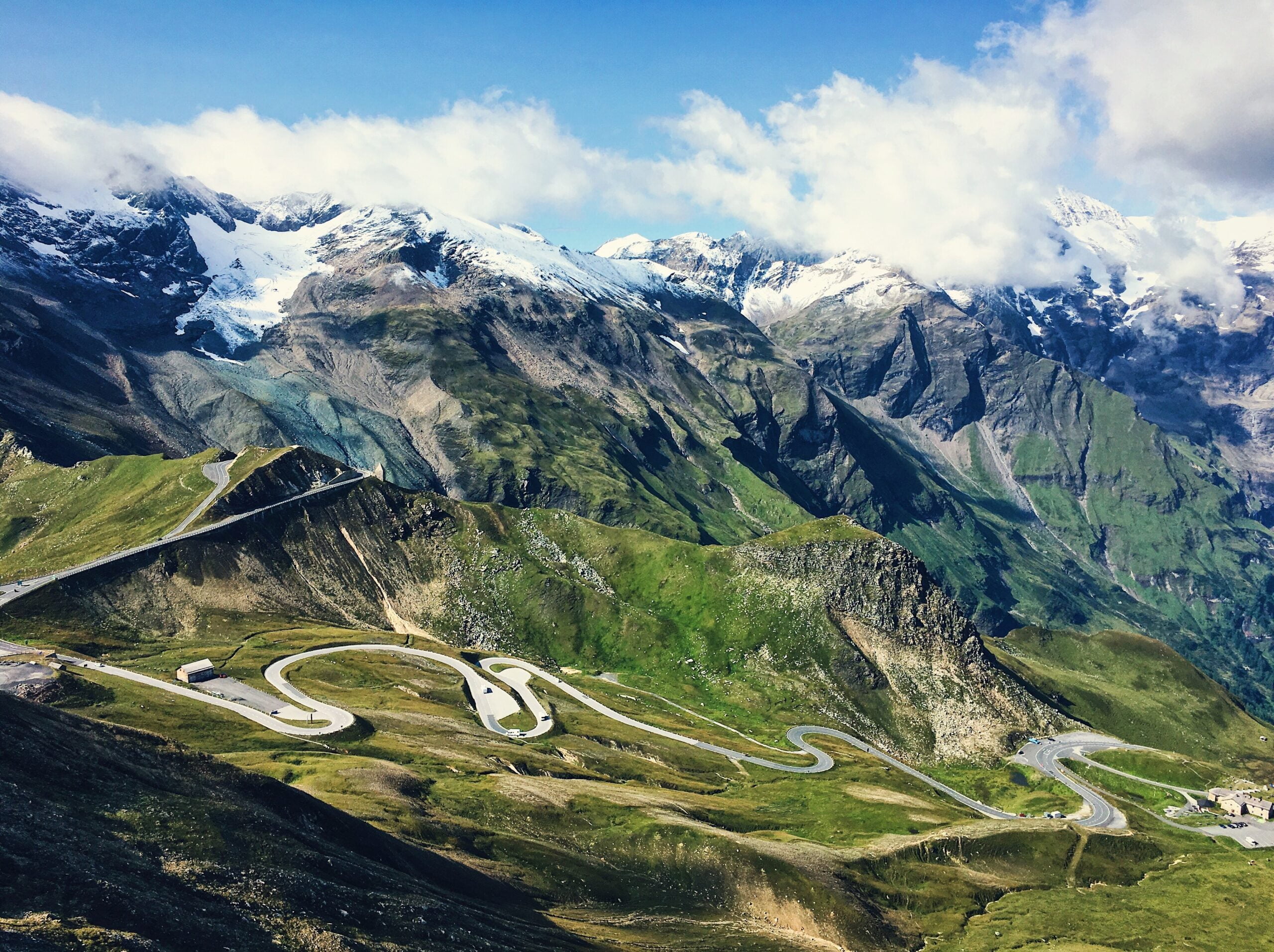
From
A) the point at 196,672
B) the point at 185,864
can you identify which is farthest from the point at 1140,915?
the point at 196,672

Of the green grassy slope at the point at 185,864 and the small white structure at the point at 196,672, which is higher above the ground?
the green grassy slope at the point at 185,864

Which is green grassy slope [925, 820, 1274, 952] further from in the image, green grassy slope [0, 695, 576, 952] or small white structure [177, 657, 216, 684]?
small white structure [177, 657, 216, 684]

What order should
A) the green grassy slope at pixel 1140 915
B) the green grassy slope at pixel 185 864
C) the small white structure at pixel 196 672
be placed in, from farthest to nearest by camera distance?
the small white structure at pixel 196 672
the green grassy slope at pixel 1140 915
the green grassy slope at pixel 185 864

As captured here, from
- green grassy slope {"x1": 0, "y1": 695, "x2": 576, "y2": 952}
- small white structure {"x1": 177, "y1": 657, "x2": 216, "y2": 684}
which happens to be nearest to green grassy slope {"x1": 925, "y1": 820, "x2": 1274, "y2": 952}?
green grassy slope {"x1": 0, "y1": 695, "x2": 576, "y2": 952}

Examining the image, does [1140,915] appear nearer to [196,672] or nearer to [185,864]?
[185,864]

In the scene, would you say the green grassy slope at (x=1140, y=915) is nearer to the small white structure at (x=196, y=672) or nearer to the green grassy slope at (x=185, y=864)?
the green grassy slope at (x=185, y=864)

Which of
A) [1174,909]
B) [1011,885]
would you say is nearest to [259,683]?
[1011,885]

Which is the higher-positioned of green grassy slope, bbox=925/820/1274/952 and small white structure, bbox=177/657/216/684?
small white structure, bbox=177/657/216/684

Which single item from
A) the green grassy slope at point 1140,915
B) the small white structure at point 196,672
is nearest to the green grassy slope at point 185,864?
the small white structure at point 196,672
